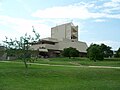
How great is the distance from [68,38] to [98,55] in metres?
76.9

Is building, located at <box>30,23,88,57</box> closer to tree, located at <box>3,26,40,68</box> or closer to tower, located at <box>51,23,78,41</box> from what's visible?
tower, located at <box>51,23,78,41</box>

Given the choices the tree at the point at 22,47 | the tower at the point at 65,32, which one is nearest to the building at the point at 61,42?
the tower at the point at 65,32

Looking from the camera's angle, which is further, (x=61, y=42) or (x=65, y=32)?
(x=65, y=32)

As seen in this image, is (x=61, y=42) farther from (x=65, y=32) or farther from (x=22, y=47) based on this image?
(x=22, y=47)

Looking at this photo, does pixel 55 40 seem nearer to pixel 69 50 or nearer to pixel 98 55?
pixel 69 50

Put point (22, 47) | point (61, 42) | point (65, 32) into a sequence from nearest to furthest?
point (22, 47), point (61, 42), point (65, 32)

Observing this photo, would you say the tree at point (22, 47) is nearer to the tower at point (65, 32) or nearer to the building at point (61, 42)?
the building at point (61, 42)

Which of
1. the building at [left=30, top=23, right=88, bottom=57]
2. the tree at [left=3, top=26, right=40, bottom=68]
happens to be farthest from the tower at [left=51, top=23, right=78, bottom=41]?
the tree at [left=3, top=26, right=40, bottom=68]

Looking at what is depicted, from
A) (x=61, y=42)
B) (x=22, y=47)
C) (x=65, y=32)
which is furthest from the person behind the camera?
(x=65, y=32)

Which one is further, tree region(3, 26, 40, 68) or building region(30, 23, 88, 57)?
building region(30, 23, 88, 57)

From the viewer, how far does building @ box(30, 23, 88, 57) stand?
13825cm

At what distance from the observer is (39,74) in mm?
28391

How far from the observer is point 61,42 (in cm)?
14550

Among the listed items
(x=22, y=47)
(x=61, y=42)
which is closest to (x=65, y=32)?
(x=61, y=42)
